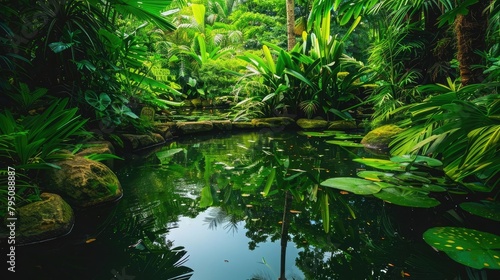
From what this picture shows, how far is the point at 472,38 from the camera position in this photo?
2.46m

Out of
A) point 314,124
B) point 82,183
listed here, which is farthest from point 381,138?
point 82,183

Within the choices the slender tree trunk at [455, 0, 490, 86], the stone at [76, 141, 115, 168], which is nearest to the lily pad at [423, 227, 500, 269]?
the slender tree trunk at [455, 0, 490, 86]

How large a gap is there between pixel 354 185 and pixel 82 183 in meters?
1.86

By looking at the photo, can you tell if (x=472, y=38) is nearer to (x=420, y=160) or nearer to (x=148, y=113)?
(x=420, y=160)

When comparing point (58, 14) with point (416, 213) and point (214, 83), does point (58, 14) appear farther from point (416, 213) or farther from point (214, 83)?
point (214, 83)

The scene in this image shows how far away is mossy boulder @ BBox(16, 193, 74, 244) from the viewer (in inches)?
60.0

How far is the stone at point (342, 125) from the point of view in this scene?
17.6 ft

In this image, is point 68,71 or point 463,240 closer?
point 463,240

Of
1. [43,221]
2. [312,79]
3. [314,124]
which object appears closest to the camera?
[43,221]

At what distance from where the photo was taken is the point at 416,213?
6.17 feet

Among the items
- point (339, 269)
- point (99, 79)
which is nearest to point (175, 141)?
point (99, 79)

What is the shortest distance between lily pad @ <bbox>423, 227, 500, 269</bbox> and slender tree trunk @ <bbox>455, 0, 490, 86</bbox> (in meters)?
1.56

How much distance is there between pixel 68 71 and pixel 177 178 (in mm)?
1536

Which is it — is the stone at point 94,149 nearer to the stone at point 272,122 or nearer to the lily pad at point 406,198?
the lily pad at point 406,198
